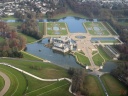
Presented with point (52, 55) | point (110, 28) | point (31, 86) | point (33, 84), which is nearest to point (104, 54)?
point (52, 55)

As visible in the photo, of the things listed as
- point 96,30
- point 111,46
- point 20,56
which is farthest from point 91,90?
point 96,30

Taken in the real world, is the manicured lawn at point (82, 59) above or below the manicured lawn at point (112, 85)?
above

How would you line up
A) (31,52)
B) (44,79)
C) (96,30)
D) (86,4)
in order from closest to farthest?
(44,79)
(31,52)
(96,30)
(86,4)

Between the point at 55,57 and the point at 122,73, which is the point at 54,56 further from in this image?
the point at 122,73

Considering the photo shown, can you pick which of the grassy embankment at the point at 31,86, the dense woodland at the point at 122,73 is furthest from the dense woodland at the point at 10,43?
the dense woodland at the point at 122,73

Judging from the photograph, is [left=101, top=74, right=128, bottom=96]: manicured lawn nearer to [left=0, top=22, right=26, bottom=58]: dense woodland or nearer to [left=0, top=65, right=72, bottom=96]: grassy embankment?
[left=0, top=65, right=72, bottom=96]: grassy embankment

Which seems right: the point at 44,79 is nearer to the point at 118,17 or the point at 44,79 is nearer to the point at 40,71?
the point at 40,71

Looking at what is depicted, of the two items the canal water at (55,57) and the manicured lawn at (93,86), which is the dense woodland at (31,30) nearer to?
the canal water at (55,57)
